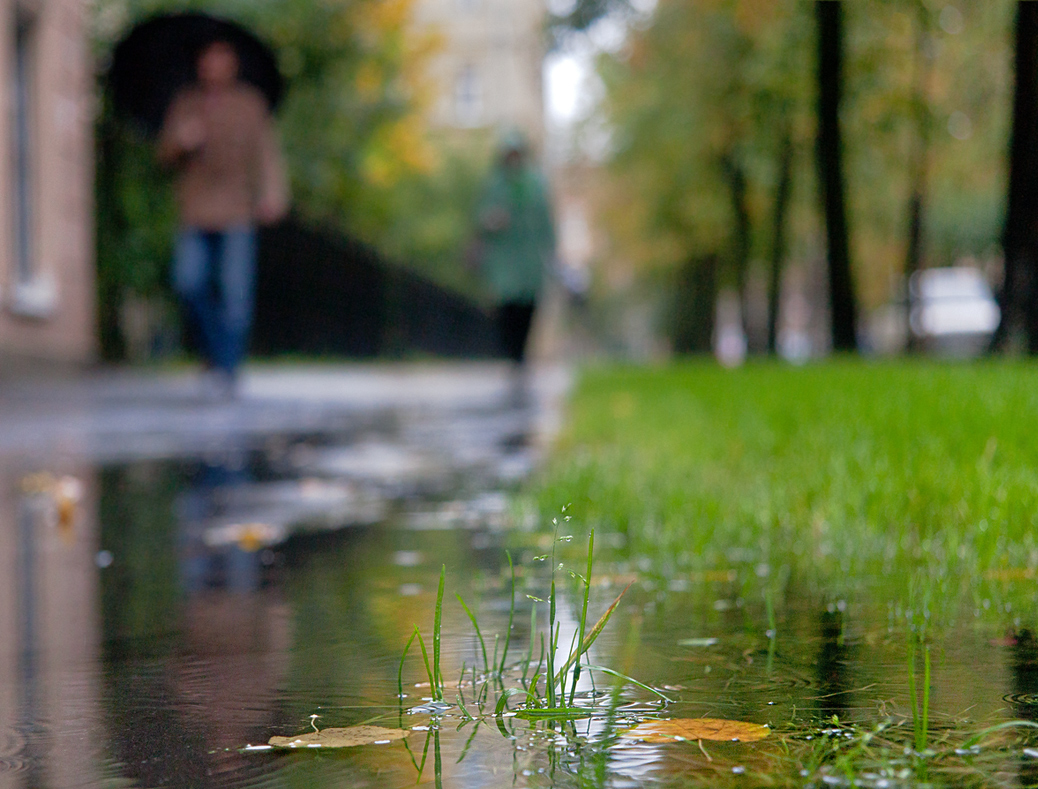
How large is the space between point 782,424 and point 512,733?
17.9ft

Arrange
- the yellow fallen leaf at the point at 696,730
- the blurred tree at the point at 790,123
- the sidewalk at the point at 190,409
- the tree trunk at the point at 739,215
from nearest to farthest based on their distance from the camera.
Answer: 1. the yellow fallen leaf at the point at 696,730
2. the sidewalk at the point at 190,409
3. the blurred tree at the point at 790,123
4. the tree trunk at the point at 739,215

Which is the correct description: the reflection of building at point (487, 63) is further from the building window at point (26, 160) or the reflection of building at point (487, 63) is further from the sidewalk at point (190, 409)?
the building window at point (26, 160)

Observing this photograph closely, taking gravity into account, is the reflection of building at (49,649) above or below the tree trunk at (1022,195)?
below

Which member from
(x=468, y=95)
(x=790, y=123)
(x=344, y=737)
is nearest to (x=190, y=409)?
(x=344, y=737)

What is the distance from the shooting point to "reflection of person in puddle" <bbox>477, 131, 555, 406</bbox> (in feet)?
49.6

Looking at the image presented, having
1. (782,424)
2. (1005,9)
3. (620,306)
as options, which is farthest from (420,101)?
(620,306)

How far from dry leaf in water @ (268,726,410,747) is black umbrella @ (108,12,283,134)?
11954 mm

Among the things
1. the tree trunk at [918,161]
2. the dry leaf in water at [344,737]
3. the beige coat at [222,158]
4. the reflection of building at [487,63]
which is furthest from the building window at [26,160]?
the reflection of building at [487,63]

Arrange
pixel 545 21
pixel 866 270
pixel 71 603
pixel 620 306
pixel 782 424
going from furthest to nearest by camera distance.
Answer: pixel 620 306, pixel 866 270, pixel 545 21, pixel 782 424, pixel 71 603

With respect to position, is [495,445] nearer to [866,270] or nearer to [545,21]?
[545,21]

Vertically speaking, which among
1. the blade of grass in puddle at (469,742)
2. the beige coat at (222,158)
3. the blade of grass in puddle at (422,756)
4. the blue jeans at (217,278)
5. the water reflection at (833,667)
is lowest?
the blade of grass in puddle at (422,756)

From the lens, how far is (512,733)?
1.85 meters

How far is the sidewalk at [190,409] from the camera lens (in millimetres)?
7914

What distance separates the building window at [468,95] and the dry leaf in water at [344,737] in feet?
209
